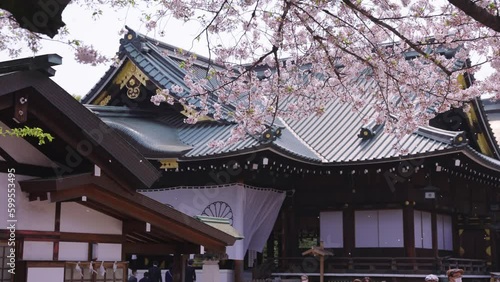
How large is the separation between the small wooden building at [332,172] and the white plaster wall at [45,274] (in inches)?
350

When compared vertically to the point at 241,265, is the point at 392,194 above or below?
above

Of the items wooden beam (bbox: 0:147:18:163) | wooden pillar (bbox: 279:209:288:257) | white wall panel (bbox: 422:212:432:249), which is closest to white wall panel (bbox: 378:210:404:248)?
white wall panel (bbox: 422:212:432:249)

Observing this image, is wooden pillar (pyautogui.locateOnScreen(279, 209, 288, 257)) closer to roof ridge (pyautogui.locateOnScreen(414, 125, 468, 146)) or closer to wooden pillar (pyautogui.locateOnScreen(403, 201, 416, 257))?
wooden pillar (pyautogui.locateOnScreen(403, 201, 416, 257))

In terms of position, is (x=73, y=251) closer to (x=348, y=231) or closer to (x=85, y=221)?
(x=85, y=221)

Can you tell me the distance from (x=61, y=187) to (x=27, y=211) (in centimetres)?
76

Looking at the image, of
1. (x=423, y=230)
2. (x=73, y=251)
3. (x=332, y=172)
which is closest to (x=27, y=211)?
(x=73, y=251)

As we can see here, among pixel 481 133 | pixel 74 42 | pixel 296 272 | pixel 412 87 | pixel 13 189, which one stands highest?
pixel 481 133

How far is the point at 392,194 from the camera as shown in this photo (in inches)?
738

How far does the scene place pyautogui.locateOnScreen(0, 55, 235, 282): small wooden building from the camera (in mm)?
7344

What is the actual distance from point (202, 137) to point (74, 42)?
12.9 metres

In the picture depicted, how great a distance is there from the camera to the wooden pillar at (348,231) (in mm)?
19156

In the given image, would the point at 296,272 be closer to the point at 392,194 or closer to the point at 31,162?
the point at 392,194

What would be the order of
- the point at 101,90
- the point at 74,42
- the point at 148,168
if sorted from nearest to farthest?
the point at 74,42 < the point at 148,168 < the point at 101,90

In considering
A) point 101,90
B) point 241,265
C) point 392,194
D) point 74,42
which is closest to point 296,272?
point 241,265
